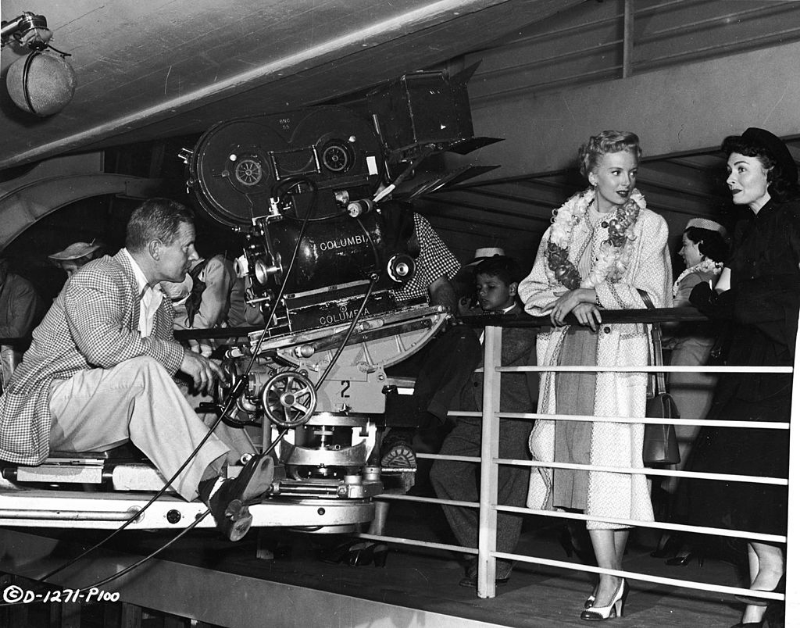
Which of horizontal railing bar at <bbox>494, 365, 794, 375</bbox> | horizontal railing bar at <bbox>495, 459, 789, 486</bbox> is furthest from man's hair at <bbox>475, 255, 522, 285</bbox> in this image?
horizontal railing bar at <bbox>495, 459, 789, 486</bbox>

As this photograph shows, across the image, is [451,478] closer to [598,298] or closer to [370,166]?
[598,298]

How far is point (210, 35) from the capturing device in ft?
12.2

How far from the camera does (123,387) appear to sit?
243 cm

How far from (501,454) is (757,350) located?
100cm

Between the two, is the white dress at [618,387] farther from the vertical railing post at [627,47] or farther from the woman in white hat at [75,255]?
the vertical railing post at [627,47]

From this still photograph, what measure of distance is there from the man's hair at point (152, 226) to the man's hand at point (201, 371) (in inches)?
15.5

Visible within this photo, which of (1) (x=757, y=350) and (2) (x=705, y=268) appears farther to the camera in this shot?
(2) (x=705, y=268)

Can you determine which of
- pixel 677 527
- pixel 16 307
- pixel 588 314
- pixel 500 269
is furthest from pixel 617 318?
pixel 16 307

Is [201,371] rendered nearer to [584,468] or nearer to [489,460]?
[489,460]

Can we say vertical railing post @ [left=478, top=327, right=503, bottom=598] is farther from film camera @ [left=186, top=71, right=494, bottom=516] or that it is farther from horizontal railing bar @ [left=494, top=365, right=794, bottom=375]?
film camera @ [left=186, top=71, right=494, bottom=516]

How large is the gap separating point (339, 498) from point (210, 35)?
7.43ft

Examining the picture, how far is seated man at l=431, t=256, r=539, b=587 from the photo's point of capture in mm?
2969

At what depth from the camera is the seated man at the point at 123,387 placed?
2383 mm

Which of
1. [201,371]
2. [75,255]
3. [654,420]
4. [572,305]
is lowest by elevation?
[654,420]
